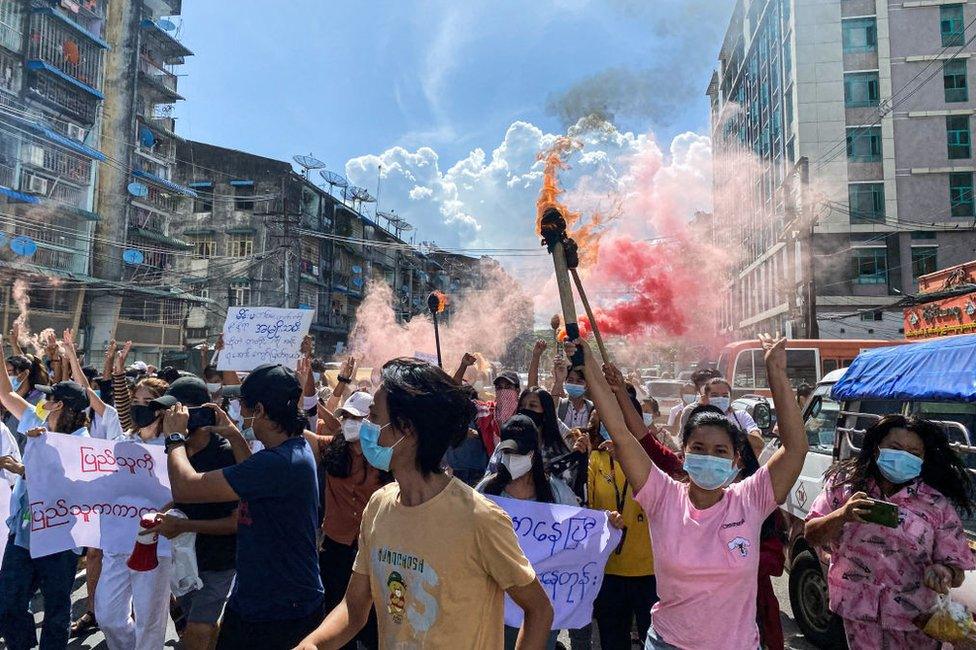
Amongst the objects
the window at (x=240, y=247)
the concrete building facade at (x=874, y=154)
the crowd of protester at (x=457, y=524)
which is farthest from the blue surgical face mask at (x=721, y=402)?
the window at (x=240, y=247)

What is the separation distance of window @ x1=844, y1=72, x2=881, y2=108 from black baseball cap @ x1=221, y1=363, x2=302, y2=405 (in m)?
39.4

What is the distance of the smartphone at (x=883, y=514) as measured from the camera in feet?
8.99

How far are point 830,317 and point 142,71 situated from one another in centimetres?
4360

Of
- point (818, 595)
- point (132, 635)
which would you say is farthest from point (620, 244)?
point (132, 635)

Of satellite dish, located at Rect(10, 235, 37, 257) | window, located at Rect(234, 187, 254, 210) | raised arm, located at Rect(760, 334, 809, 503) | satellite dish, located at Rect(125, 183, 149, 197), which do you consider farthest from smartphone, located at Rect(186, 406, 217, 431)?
window, located at Rect(234, 187, 254, 210)

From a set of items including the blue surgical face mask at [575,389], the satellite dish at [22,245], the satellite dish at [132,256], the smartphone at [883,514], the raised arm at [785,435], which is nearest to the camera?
the raised arm at [785,435]

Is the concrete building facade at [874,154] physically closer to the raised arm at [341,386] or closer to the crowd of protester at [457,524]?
the raised arm at [341,386]

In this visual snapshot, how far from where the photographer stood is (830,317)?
1323 inches

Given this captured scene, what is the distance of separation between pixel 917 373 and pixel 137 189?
140 ft

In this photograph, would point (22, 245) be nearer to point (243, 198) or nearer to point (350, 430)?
point (243, 198)

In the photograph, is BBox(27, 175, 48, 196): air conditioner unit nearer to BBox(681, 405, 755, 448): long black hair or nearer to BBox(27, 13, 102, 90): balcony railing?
BBox(27, 13, 102, 90): balcony railing

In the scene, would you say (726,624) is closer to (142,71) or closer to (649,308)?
(649,308)

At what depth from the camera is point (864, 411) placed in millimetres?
5211

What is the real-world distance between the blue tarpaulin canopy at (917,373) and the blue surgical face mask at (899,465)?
784mm
